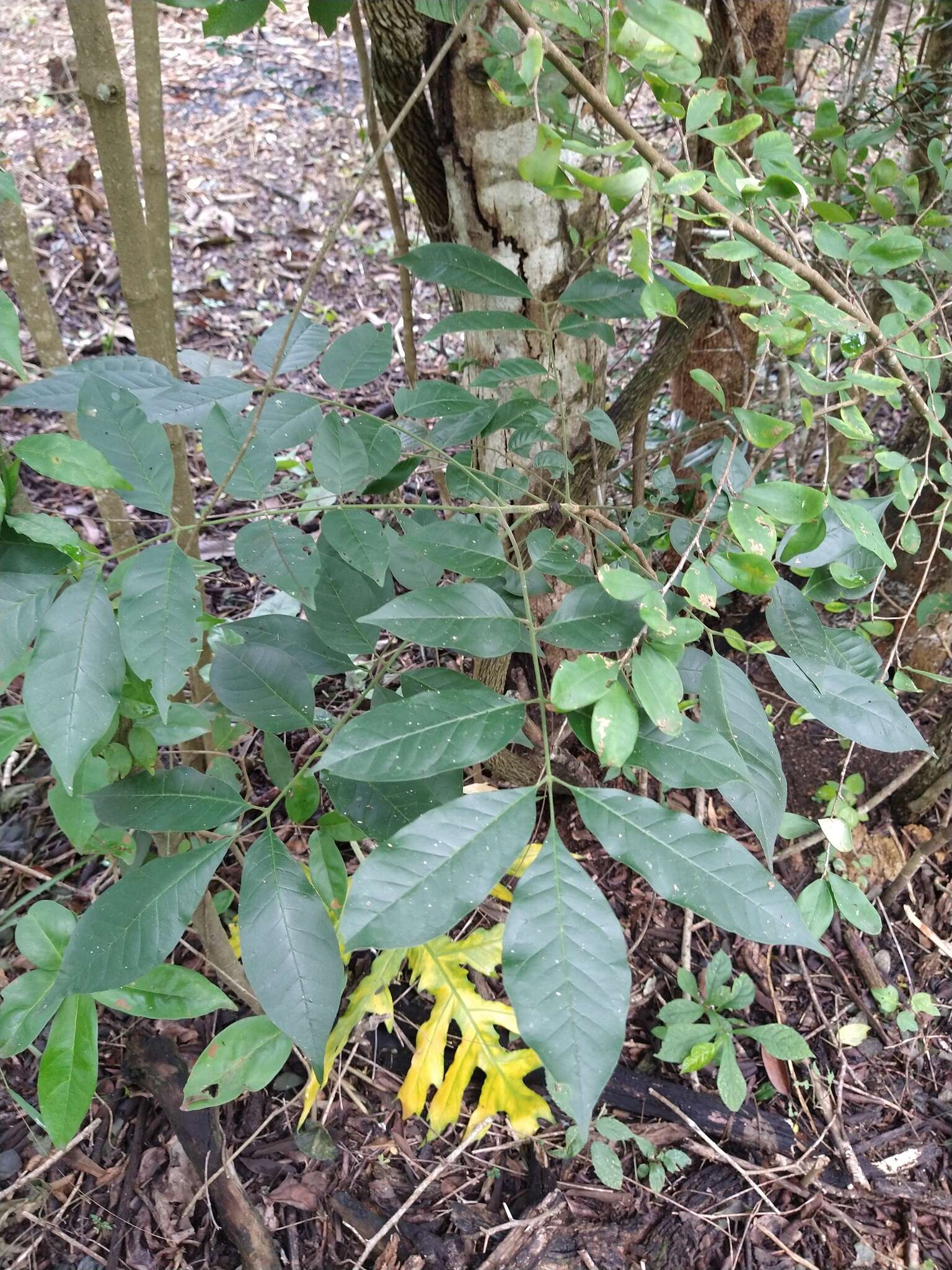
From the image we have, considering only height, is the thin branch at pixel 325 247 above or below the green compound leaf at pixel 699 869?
above

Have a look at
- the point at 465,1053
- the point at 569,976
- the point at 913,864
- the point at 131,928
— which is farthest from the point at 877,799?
the point at 131,928

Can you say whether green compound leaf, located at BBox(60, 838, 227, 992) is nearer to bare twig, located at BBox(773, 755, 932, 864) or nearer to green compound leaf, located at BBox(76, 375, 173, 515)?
green compound leaf, located at BBox(76, 375, 173, 515)

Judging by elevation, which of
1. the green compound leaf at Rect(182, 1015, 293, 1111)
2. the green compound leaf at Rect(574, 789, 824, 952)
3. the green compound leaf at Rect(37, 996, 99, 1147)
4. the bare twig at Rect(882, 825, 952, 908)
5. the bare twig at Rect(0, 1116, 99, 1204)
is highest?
the green compound leaf at Rect(574, 789, 824, 952)

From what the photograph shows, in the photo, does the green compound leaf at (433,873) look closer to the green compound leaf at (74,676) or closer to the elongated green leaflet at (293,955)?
the elongated green leaflet at (293,955)

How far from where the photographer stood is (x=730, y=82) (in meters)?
1.49

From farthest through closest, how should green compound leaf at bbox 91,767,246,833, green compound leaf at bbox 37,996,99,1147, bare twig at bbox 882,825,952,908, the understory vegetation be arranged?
bare twig at bbox 882,825,952,908
green compound leaf at bbox 37,996,99,1147
green compound leaf at bbox 91,767,246,833
the understory vegetation

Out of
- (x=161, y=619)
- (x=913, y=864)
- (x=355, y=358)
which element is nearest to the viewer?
(x=161, y=619)

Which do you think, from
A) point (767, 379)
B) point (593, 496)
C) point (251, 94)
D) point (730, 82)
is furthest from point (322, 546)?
point (251, 94)

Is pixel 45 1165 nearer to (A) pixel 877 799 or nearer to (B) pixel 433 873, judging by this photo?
(B) pixel 433 873

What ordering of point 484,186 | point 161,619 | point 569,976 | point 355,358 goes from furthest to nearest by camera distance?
1. point 484,186
2. point 355,358
3. point 161,619
4. point 569,976

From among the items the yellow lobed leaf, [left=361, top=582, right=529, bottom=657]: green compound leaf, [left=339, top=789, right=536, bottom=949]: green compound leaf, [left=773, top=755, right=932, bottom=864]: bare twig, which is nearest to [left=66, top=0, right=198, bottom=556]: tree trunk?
[left=361, top=582, right=529, bottom=657]: green compound leaf

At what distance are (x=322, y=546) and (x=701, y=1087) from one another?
1232 mm

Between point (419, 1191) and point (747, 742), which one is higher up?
point (747, 742)

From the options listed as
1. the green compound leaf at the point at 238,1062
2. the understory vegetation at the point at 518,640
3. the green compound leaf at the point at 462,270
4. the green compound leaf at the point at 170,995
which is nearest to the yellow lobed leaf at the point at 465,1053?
the understory vegetation at the point at 518,640
